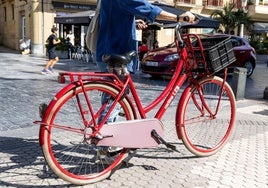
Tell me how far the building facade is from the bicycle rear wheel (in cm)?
1417

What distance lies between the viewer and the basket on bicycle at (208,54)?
3.72 m

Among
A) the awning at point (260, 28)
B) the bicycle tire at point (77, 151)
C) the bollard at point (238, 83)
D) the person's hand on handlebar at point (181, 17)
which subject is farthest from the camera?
the awning at point (260, 28)

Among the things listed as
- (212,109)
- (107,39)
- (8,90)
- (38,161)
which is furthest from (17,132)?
(8,90)

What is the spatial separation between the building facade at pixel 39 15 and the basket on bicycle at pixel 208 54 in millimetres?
14575

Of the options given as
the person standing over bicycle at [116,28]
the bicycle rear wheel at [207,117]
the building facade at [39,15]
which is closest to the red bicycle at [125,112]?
the bicycle rear wheel at [207,117]

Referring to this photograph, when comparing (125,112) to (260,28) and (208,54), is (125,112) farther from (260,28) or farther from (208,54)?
(260,28)

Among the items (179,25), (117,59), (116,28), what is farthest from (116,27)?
(179,25)

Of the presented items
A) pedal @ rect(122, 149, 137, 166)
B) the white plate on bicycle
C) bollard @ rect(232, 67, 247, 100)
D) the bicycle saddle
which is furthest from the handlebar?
bollard @ rect(232, 67, 247, 100)

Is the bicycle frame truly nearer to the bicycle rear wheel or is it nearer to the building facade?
the bicycle rear wheel

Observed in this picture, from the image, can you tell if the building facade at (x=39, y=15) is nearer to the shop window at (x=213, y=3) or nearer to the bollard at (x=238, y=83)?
the shop window at (x=213, y=3)

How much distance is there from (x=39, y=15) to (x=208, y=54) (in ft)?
74.3

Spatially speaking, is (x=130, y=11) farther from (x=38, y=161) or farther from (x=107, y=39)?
(x=38, y=161)

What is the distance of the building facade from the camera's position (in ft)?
80.9

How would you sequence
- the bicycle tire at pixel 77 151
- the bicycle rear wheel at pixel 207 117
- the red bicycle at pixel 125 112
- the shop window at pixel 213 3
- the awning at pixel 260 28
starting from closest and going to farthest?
the bicycle tire at pixel 77 151 → the red bicycle at pixel 125 112 → the bicycle rear wheel at pixel 207 117 → the shop window at pixel 213 3 → the awning at pixel 260 28
